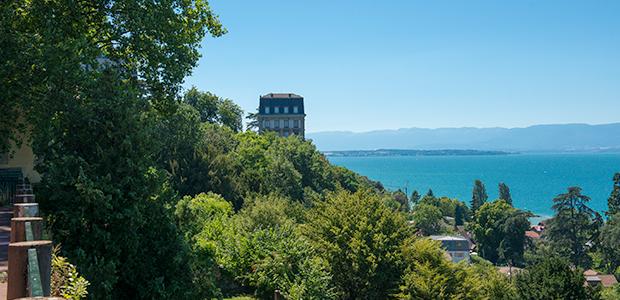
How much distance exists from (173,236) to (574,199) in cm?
7043

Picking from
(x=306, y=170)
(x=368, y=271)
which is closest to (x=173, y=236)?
(x=368, y=271)

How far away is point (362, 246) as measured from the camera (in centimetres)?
2386

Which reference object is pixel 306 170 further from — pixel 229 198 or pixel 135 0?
pixel 135 0

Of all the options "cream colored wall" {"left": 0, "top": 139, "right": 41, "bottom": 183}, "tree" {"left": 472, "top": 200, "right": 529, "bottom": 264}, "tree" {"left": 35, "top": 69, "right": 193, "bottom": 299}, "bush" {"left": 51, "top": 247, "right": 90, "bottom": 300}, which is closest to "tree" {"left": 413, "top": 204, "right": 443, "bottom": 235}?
"tree" {"left": 472, "top": 200, "right": 529, "bottom": 264}

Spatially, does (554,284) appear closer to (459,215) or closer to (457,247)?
(457,247)

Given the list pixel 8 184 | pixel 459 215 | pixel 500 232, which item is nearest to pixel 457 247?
pixel 500 232

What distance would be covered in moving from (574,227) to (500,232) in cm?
1384

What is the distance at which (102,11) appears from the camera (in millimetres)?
17984

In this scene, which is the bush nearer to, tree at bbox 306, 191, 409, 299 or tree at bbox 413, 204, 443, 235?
tree at bbox 306, 191, 409, 299

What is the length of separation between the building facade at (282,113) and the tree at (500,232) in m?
38.5

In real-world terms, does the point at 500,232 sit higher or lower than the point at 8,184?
lower

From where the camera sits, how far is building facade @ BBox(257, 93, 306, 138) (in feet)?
Answer: 357

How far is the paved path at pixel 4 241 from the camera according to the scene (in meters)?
8.27

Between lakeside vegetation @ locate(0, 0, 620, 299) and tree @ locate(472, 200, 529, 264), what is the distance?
43.3 metres
